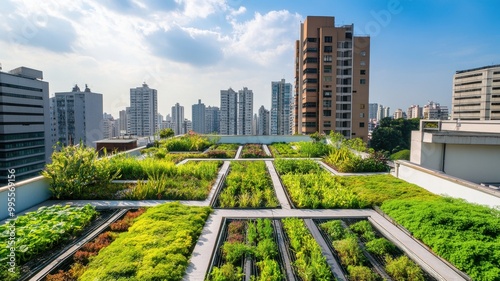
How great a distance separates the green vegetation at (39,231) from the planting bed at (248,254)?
9.58 ft

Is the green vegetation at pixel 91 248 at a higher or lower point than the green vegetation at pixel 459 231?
lower

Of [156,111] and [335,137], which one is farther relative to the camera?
[156,111]

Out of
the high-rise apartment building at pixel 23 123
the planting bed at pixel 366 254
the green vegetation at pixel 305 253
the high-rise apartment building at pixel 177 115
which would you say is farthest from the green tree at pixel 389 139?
the high-rise apartment building at pixel 177 115

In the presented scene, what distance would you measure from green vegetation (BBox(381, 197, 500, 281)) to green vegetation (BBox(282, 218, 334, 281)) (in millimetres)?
2056

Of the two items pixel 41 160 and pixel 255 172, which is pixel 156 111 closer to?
pixel 41 160

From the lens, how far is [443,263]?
4344 millimetres

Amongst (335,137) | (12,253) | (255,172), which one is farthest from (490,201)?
(335,137)

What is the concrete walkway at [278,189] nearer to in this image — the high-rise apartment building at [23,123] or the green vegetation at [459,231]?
the green vegetation at [459,231]

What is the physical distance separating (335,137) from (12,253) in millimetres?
16075

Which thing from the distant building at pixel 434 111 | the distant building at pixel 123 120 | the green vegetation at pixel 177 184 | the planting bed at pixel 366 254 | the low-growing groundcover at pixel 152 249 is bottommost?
the planting bed at pixel 366 254

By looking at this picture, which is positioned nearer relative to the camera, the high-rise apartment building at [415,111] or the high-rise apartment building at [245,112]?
the high-rise apartment building at [245,112]

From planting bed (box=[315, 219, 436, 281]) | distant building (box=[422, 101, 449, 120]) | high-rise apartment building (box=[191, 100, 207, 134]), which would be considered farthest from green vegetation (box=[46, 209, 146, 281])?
distant building (box=[422, 101, 449, 120])

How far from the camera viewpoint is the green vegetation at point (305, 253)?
3852 millimetres

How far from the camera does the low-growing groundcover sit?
3699 millimetres
